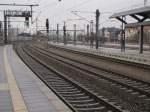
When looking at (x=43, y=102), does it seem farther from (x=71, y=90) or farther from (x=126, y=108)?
(x=71, y=90)

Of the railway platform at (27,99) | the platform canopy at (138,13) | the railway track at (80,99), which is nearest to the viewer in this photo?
the railway platform at (27,99)

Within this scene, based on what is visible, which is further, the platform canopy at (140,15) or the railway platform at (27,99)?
the platform canopy at (140,15)

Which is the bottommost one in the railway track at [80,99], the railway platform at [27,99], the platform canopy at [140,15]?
the railway track at [80,99]

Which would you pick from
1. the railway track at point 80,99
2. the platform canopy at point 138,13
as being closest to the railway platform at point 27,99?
the railway track at point 80,99

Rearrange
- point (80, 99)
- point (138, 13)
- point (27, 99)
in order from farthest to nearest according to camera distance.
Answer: point (138, 13), point (80, 99), point (27, 99)

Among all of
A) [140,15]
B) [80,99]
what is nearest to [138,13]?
[140,15]

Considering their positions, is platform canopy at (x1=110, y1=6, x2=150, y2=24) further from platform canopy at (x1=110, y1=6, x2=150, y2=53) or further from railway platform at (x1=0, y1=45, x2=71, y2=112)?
railway platform at (x1=0, y1=45, x2=71, y2=112)

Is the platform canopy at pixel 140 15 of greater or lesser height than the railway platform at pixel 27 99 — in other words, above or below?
above

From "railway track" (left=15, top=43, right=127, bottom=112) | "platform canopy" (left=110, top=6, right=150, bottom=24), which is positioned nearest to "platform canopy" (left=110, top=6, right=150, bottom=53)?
"platform canopy" (left=110, top=6, right=150, bottom=24)

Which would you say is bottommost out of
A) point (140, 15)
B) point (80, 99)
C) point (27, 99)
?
point (80, 99)

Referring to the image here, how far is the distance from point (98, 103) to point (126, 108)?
3.32 feet

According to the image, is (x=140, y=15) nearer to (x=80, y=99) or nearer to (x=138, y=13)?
(x=138, y=13)

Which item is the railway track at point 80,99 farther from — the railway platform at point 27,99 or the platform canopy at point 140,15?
the platform canopy at point 140,15

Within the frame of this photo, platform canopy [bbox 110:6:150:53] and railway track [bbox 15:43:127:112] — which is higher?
platform canopy [bbox 110:6:150:53]
